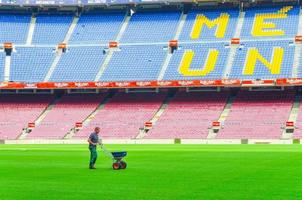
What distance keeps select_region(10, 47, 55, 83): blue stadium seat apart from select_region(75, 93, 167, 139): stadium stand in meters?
10.2

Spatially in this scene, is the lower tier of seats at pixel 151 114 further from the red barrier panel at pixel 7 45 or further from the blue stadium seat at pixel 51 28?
the blue stadium seat at pixel 51 28

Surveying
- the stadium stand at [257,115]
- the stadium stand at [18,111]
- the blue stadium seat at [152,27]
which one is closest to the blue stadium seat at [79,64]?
the stadium stand at [18,111]

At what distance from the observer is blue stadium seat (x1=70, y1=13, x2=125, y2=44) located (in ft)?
264

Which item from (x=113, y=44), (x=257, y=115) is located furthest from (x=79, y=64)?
(x=257, y=115)

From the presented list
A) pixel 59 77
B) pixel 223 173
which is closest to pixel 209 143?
pixel 59 77

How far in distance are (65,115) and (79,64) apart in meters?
8.43

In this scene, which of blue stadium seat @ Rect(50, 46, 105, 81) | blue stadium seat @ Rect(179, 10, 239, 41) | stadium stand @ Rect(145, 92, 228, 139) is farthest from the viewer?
blue stadium seat @ Rect(179, 10, 239, 41)

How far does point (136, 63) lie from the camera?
247ft

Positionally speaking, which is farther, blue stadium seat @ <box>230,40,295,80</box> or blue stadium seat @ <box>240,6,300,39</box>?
blue stadium seat @ <box>240,6,300,39</box>

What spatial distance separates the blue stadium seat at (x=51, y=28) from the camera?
8156 centimetres

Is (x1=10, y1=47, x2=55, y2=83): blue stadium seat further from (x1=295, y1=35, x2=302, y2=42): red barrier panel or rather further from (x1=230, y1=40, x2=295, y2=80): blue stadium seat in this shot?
(x1=295, y1=35, x2=302, y2=42): red barrier panel

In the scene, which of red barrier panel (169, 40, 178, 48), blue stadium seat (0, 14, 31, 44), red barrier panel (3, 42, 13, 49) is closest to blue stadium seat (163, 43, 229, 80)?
red barrier panel (169, 40, 178, 48)

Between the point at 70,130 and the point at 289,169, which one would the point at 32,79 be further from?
the point at 289,169

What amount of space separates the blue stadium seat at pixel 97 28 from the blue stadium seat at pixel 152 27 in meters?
1.85
